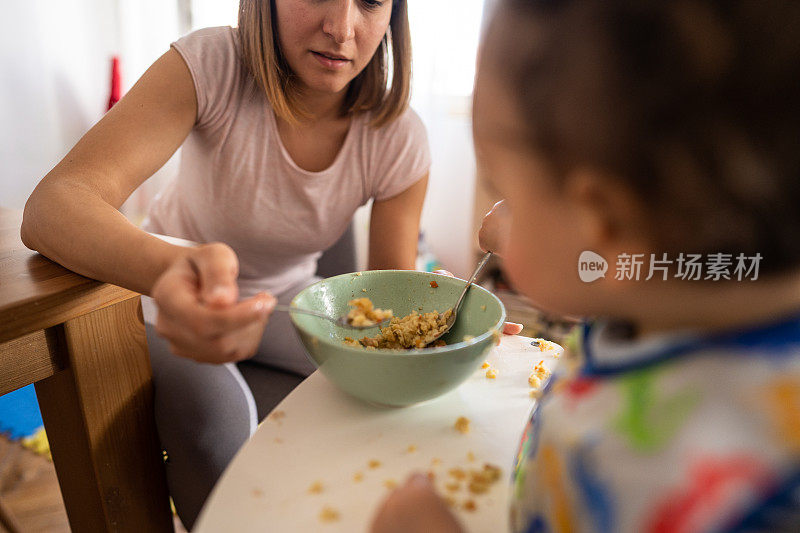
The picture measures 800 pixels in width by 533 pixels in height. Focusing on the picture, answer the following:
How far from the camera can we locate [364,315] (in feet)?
2.25

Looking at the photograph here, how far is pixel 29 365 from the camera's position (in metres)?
0.71

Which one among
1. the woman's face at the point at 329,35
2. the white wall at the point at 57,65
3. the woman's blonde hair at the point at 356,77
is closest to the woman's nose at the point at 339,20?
the woman's face at the point at 329,35

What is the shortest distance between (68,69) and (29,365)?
7.06ft

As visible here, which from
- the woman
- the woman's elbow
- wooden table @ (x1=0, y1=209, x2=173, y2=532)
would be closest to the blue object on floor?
the woman

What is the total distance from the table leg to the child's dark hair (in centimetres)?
65

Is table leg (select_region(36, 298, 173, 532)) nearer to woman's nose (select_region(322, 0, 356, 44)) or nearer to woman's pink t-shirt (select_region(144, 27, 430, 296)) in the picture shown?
woman's pink t-shirt (select_region(144, 27, 430, 296))

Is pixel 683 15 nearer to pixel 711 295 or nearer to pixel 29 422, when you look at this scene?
pixel 711 295

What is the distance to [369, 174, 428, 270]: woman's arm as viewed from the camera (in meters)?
1.23

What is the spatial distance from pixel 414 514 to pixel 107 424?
57 centimetres

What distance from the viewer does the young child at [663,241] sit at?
0.32m

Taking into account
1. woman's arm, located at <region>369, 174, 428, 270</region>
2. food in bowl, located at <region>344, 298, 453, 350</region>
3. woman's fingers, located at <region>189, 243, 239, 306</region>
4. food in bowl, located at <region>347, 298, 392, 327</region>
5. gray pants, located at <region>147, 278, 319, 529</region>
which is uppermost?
woman's fingers, located at <region>189, 243, 239, 306</region>

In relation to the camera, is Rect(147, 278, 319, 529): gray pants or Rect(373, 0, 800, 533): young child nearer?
Rect(373, 0, 800, 533): young child

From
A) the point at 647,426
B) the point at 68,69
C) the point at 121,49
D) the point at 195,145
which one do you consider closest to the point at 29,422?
the point at 195,145

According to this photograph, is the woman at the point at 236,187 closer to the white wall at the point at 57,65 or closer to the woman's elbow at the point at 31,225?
the woman's elbow at the point at 31,225
